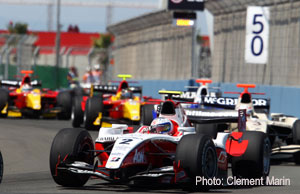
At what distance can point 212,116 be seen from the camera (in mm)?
12430

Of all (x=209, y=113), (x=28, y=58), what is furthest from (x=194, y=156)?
(x=28, y=58)

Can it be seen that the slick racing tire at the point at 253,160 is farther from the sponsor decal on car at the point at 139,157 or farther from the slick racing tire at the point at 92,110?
the slick racing tire at the point at 92,110

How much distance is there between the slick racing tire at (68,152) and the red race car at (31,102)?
1319 centimetres

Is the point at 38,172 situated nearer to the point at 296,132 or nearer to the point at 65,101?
the point at 296,132

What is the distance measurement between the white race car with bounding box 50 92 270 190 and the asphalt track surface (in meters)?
0.21

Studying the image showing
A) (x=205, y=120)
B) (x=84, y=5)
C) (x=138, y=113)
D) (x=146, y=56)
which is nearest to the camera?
(x=205, y=120)

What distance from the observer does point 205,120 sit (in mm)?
12188

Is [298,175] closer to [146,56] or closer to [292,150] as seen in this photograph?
[292,150]

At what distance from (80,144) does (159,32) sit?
25684 mm

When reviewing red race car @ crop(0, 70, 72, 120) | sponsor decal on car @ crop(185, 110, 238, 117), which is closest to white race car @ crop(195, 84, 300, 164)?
sponsor decal on car @ crop(185, 110, 238, 117)

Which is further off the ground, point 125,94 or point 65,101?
point 125,94

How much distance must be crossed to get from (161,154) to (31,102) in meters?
14.3

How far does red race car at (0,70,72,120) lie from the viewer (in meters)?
23.6

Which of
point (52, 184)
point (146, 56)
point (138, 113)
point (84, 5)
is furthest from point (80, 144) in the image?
point (84, 5)
